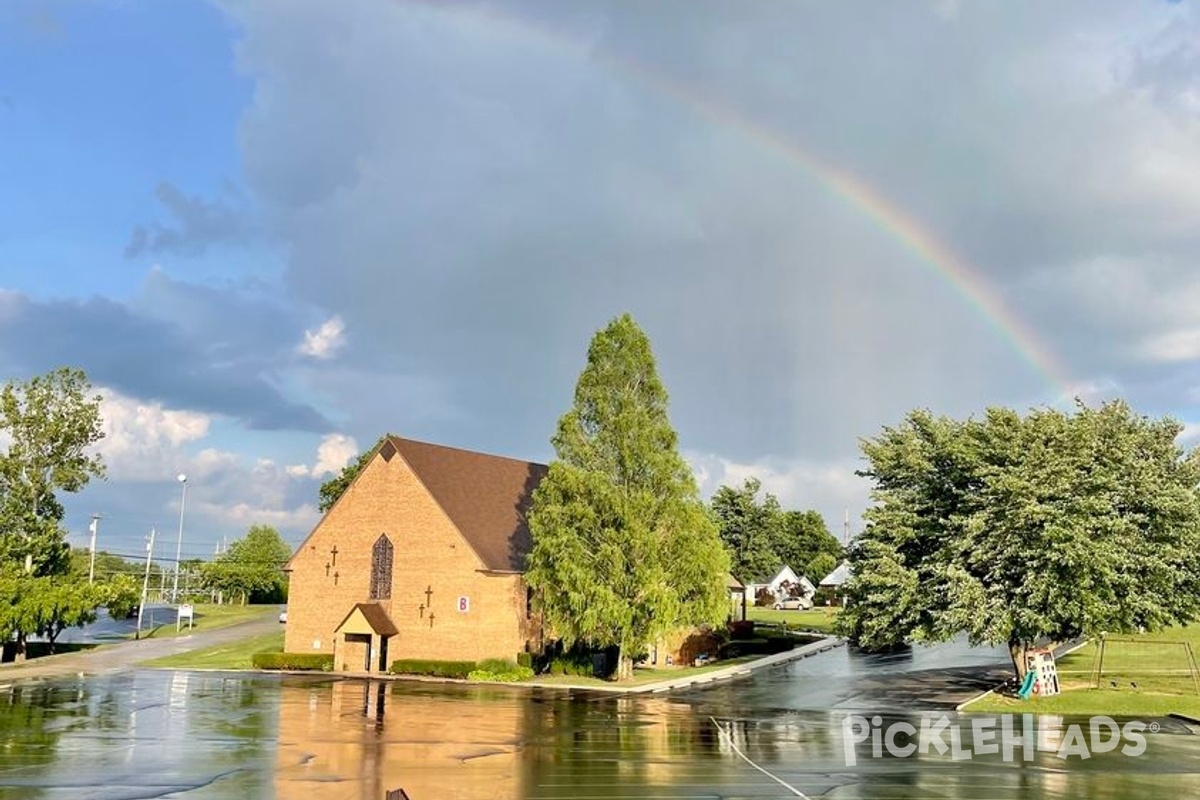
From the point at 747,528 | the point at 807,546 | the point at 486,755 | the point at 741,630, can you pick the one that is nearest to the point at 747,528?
the point at 747,528

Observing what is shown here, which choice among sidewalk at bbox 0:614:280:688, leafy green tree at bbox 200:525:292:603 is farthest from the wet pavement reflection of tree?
leafy green tree at bbox 200:525:292:603

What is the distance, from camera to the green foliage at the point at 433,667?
47812 mm

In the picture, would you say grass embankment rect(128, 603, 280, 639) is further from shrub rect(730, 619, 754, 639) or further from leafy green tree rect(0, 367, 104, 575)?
shrub rect(730, 619, 754, 639)

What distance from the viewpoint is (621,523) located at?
152ft

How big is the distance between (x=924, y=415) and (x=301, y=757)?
98.1 feet

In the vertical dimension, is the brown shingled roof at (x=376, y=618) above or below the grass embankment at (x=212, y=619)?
above

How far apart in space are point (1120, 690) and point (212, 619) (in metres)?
83.2

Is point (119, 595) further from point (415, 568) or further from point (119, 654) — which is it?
point (415, 568)

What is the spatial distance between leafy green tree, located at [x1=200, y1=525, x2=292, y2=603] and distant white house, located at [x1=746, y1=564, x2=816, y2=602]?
2638 inches

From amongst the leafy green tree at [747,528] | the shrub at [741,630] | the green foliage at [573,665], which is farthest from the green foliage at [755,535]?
the green foliage at [573,665]

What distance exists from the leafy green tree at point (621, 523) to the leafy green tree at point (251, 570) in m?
75.1

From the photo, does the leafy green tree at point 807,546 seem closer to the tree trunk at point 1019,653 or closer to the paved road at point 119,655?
the paved road at point 119,655

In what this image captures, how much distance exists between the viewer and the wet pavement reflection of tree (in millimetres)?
18438

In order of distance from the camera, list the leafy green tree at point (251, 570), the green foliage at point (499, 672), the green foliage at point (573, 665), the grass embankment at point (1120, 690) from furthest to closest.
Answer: the leafy green tree at point (251, 570) → the green foliage at point (573, 665) → the green foliage at point (499, 672) → the grass embankment at point (1120, 690)
